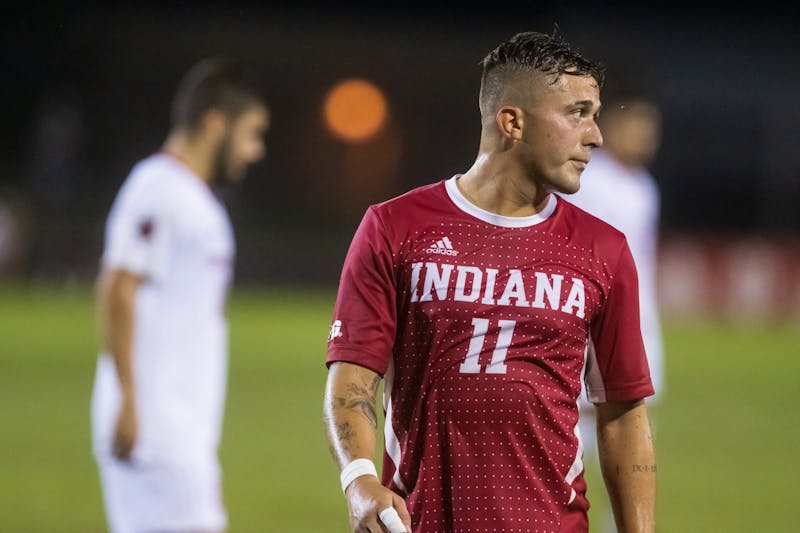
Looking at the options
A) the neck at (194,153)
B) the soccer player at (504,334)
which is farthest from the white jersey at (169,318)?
the soccer player at (504,334)

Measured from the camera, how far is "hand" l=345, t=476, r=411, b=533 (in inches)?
137

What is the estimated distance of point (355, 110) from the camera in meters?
51.0

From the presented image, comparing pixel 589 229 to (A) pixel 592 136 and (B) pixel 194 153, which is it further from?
(B) pixel 194 153

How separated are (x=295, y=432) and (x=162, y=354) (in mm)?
7693

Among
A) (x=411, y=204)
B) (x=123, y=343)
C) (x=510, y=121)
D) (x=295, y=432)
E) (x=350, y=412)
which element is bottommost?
(x=295, y=432)

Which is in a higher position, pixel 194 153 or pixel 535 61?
pixel 535 61

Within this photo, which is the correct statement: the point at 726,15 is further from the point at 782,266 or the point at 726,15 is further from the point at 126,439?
the point at 126,439

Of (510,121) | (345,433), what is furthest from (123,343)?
(510,121)

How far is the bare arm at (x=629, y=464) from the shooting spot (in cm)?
386

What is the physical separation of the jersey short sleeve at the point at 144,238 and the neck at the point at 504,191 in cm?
217

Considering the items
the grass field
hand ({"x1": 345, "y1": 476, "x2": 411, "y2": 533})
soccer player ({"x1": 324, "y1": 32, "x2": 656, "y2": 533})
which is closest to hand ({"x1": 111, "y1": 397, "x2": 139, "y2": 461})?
soccer player ({"x1": 324, "y1": 32, "x2": 656, "y2": 533})

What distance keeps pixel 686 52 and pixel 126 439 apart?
46752 mm

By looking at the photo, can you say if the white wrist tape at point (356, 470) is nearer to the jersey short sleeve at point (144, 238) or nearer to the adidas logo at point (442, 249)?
the adidas logo at point (442, 249)

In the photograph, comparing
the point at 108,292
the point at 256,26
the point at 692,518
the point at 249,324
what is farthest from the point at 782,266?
the point at 256,26
